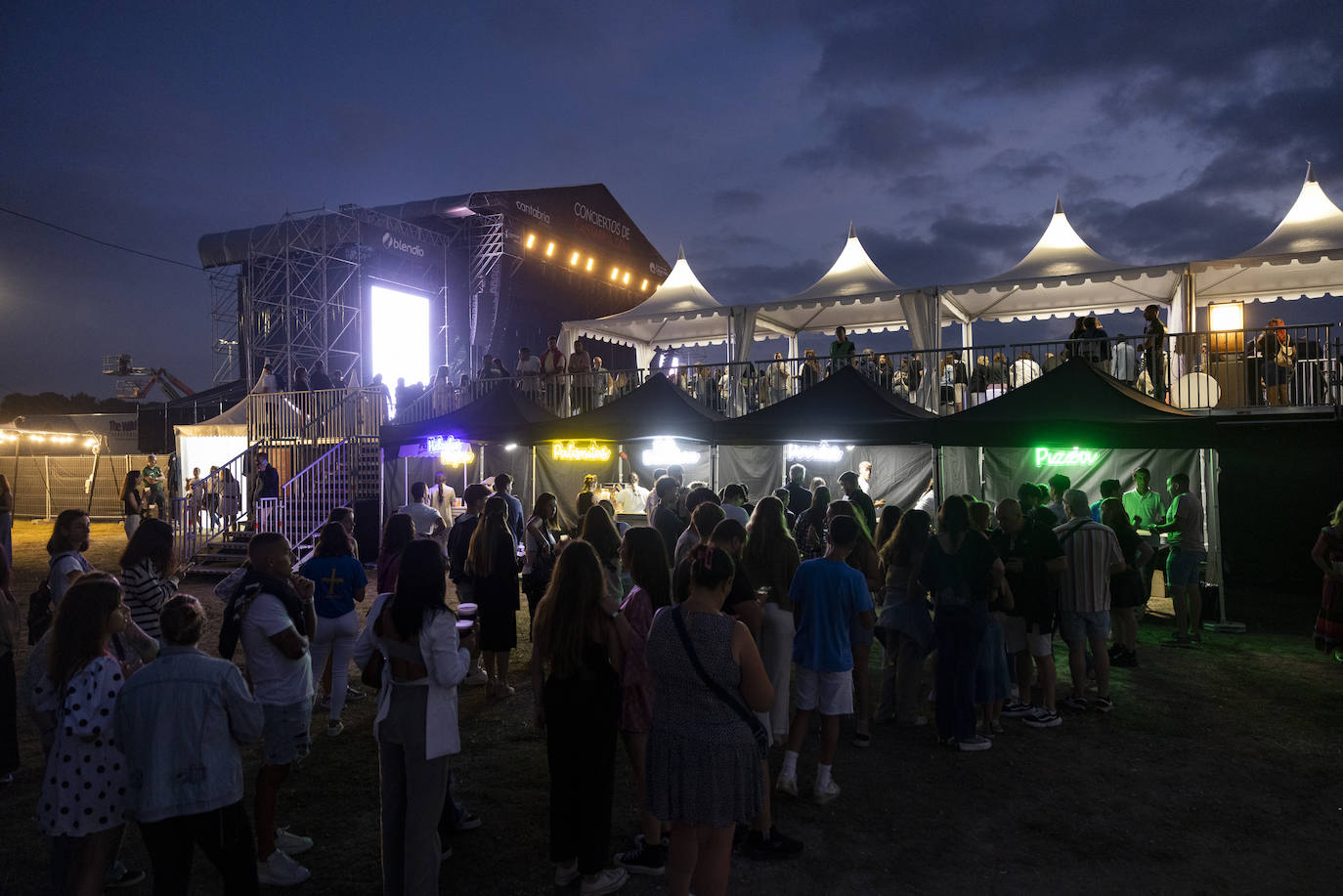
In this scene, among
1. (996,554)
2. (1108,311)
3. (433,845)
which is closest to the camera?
(433,845)

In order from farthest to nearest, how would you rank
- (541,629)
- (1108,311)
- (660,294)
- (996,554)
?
(660,294) → (1108,311) → (996,554) → (541,629)

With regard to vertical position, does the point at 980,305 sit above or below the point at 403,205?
below

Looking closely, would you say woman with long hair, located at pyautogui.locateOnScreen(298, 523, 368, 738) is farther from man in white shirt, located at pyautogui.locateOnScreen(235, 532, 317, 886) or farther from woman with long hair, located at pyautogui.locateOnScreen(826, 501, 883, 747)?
woman with long hair, located at pyautogui.locateOnScreen(826, 501, 883, 747)

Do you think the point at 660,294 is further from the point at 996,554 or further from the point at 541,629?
the point at 541,629

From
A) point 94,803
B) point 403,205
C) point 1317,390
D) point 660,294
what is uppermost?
point 403,205

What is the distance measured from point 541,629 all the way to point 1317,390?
1176cm

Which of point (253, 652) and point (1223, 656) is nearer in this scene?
point (253, 652)

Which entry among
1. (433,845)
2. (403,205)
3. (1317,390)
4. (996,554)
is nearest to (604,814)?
(433,845)

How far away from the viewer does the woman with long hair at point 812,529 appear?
7980mm

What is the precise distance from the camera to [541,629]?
3.54 meters

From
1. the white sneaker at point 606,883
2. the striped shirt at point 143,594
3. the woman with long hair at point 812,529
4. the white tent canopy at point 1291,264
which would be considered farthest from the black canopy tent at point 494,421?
the white tent canopy at point 1291,264

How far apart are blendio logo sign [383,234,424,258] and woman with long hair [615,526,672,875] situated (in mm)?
21141

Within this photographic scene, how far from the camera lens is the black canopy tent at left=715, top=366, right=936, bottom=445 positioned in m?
9.02

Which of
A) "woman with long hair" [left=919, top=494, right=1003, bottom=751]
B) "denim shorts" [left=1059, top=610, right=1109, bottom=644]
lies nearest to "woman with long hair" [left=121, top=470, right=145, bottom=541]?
"woman with long hair" [left=919, top=494, right=1003, bottom=751]
